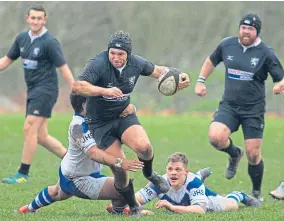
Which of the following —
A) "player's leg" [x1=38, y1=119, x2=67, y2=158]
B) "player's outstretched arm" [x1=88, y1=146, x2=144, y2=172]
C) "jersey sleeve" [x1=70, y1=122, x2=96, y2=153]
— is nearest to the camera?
"player's outstretched arm" [x1=88, y1=146, x2=144, y2=172]

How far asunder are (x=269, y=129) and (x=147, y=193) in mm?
15948

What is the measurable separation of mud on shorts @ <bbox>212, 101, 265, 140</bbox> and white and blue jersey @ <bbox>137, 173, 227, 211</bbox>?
178 centimetres

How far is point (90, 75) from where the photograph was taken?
9406 millimetres

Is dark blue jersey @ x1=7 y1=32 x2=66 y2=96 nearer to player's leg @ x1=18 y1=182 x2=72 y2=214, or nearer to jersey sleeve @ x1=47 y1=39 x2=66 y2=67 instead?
jersey sleeve @ x1=47 y1=39 x2=66 y2=67

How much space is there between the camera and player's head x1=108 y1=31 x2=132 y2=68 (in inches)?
375

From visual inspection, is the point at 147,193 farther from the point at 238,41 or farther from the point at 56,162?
the point at 56,162

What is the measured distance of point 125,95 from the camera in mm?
9789

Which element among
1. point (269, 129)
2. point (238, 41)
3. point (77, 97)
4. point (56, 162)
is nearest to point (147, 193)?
point (77, 97)

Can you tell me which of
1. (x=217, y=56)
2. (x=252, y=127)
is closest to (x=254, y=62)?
(x=217, y=56)

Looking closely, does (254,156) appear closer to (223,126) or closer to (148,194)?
(223,126)

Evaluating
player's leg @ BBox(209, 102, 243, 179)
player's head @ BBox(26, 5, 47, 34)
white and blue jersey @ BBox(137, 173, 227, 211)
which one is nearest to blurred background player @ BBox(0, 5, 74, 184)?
player's head @ BBox(26, 5, 47, 34)

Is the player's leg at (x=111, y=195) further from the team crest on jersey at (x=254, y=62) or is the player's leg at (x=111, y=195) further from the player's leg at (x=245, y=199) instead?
the team crest on jersey at (x=254, y=62)

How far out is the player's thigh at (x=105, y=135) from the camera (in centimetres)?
974

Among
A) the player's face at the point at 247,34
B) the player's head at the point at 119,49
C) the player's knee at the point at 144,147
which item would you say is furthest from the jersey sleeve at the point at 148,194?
the player's face at the point at 247,34
